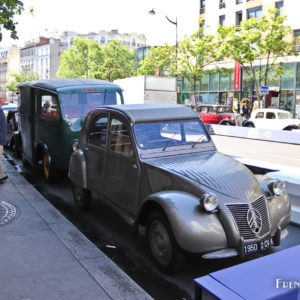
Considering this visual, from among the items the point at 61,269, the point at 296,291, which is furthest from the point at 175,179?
the point at 296,291

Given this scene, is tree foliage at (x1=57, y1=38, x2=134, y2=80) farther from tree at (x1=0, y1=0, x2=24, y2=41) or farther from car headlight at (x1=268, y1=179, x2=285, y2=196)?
car headlight at (x1=268, y1=179, x2=285, y2=196)

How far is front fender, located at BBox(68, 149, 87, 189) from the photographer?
5977 mm

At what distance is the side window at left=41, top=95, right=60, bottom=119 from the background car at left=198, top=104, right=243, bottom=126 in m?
Answer: 17.1

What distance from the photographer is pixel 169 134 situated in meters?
5.12

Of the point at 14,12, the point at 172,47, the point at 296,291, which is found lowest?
the point at 296,291

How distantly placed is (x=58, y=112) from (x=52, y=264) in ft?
15.2

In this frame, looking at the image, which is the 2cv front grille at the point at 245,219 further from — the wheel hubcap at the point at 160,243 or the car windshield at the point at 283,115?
the car windshield at the point at 283,115

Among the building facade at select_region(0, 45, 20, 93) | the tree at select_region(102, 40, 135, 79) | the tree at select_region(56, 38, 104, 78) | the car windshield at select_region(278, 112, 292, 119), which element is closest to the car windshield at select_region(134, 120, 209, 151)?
the car windshield at select_region(278, 112, 292, 119)

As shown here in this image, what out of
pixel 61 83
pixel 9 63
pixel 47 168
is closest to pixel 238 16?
pixel 61 83

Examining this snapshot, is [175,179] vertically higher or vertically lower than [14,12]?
lower

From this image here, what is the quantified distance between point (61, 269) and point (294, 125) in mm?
17887

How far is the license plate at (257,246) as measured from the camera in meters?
3.74

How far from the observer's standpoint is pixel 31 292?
3.37 meters

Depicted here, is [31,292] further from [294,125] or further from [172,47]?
[172,47]
